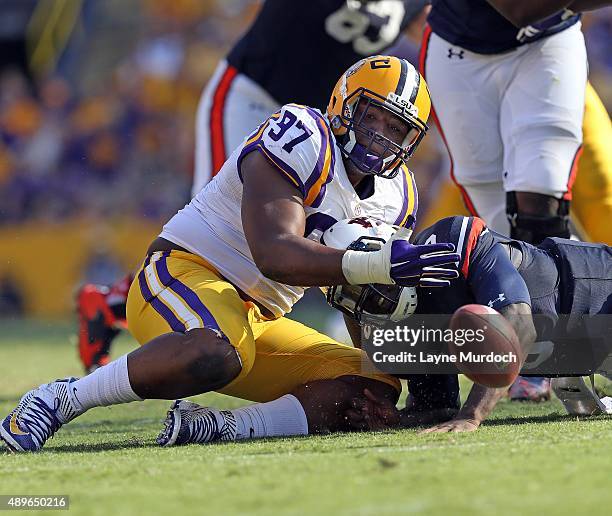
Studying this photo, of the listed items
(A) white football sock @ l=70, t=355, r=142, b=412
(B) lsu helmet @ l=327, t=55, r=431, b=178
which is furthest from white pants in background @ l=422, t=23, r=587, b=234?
(A) white football sock @ l=70, t=355, r=142, b=412

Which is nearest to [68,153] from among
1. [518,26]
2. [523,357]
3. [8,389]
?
[8,389]

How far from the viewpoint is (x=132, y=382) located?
3.56 metres

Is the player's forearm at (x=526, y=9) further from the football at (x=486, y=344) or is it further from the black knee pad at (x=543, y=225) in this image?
the football at (x=486, y=344)

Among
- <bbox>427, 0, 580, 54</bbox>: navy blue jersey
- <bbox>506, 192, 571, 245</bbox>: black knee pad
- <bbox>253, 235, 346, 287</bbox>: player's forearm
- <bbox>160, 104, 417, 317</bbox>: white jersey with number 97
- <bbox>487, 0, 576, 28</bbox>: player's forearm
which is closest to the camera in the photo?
Result: <bbox>253, 235, 346, 287</bbox>: player's forearm

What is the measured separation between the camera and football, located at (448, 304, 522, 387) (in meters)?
3.29

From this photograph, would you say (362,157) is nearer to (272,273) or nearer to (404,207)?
(404,207)

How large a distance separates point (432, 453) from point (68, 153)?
34.6 feet

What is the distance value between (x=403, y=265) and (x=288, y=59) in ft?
8.60

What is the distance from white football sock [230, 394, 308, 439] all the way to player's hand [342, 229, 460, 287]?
591mm

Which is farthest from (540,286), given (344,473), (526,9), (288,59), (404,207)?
(288,59)

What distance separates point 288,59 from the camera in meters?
5.67

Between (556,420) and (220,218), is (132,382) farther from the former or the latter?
(556,420)

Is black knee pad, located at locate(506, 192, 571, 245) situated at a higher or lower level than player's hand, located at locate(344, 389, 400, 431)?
higher

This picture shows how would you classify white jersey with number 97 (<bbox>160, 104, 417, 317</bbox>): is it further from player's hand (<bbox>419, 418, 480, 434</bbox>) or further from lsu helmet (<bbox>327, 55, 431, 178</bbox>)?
player's hand (<bbox>419, 418, 480, 434</bbox>)
